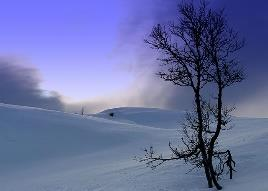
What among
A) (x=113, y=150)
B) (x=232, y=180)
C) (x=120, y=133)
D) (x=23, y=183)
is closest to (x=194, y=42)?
(x=232, y=180)

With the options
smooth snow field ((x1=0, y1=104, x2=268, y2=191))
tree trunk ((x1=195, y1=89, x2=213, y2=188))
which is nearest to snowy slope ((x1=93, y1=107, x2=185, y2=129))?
smooth snow field ((x1=0, y1=104, x2=268, y2=191))

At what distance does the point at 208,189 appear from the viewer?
22.5 metres

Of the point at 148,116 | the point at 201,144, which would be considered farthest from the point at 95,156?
the point at 148,116

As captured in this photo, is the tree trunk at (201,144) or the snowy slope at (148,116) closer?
the tree trunk at (201,144)

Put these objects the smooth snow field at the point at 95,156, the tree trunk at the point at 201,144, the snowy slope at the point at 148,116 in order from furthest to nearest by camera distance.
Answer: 1. the snowy slope at the point at 148,116
2. the smooth snow field at the point at 95,156
3. the tree trunk at the point at 201,144

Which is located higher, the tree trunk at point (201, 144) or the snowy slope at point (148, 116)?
the snowy slope at point (148, 116)

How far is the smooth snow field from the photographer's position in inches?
974

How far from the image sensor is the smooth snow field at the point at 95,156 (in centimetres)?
2475

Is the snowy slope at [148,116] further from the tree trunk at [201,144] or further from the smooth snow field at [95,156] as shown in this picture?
the tree trunk at [201,144]

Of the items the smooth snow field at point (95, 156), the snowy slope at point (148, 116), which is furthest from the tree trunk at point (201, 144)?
the snowy slope at point (148, 116)

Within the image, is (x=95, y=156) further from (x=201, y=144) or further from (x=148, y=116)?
(x=148, y=116)

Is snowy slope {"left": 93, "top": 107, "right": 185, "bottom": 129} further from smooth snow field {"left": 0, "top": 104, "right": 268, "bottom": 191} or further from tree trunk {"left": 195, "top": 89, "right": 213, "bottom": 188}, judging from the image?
tree trunk {"left": 195, "top": 89, "right": 213, "bottom": 188}

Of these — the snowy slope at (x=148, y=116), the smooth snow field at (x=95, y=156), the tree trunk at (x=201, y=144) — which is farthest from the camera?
the snowy slope at (x=148, y=116)

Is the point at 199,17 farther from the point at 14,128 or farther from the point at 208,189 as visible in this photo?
the point at 14,128
